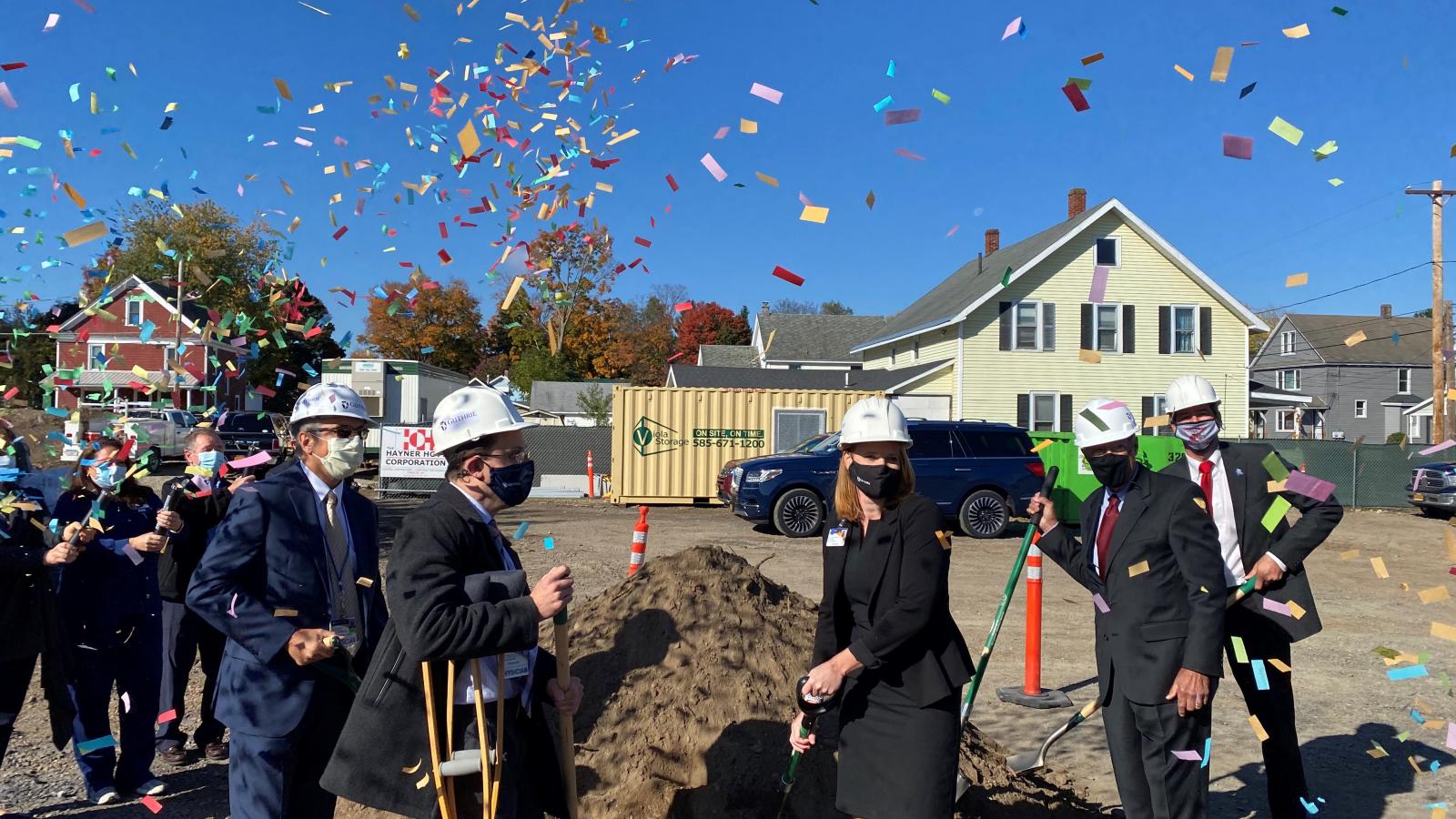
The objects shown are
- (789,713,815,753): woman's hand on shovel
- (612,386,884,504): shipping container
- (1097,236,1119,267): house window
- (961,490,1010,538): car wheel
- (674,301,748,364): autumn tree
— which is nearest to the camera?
(789,713,815,753): woman's hand on shovel

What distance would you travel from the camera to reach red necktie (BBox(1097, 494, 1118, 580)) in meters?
3.64

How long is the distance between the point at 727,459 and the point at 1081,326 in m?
13.8

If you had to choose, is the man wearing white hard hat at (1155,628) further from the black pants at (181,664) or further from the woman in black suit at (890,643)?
the black pants at (181,664)

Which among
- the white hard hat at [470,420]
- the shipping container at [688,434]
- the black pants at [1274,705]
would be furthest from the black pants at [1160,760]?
the shipping container at [688,434]

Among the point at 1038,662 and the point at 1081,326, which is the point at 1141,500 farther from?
the point at 1081,326

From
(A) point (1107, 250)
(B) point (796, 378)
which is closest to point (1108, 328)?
(A) point (1107, 250)

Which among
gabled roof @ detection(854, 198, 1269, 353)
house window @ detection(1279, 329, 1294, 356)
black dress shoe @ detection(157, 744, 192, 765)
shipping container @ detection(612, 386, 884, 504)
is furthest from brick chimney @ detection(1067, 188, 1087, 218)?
black dress shoe @ detection(157, 744, 192, 765)

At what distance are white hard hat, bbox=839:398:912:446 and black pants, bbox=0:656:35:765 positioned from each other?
13.4 feet

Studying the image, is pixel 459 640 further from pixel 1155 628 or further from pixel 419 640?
pixel 1155 628

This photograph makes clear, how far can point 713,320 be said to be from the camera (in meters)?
69.1

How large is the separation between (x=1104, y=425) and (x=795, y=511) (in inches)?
450

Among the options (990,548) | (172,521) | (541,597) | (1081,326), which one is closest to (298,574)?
(541,597)

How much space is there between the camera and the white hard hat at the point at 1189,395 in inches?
157

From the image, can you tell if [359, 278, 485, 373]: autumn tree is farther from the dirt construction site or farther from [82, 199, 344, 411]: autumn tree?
the dirt construction site
